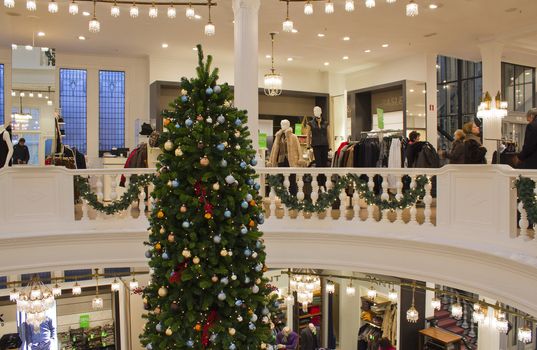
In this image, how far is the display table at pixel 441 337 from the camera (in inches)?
366

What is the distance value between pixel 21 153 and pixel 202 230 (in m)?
4.60

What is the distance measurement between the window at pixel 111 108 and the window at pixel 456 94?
1014 centimetres

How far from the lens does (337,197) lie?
20.6ft

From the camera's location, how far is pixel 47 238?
604cm

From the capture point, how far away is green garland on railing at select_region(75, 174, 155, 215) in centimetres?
614

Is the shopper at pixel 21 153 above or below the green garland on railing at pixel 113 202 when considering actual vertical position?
above

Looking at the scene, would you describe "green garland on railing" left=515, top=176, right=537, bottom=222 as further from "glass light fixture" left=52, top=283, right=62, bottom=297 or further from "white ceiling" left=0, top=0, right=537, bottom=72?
"glass light fixture" left=52, top=283, right=62, bottom=297

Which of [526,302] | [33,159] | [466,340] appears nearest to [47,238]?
[33,159]

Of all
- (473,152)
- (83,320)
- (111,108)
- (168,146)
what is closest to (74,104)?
(111,108)

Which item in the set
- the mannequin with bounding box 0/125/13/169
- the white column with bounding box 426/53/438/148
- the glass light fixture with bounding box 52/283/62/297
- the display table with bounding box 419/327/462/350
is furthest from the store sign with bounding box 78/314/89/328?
→ the white column with bounding box 426/53/438/148

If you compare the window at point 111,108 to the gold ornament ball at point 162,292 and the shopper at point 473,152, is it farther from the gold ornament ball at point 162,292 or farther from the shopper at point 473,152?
the gold ornament ball at point 162,292

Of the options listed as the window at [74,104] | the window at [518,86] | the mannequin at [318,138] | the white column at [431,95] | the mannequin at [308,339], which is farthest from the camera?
the window at [518,86]

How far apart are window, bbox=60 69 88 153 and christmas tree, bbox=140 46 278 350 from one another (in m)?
9.84

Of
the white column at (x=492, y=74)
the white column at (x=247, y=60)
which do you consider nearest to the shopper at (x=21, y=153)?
the white column at (x=247, y=60)
